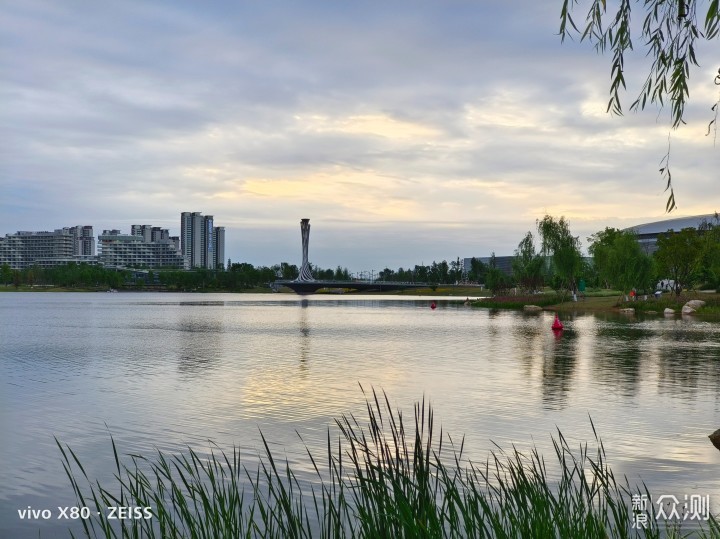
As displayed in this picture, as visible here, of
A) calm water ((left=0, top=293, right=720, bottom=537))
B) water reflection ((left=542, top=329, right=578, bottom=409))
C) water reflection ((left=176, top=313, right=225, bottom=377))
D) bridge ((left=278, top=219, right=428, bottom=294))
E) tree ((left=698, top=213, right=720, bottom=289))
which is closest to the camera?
calm water ((left=0, top=293, right=720, bottom=537))

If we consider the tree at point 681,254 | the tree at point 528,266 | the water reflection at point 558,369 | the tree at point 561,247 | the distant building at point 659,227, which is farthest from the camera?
the distant building at point 659,227

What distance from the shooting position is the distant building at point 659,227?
15325 centimetres

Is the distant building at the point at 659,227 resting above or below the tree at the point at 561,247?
above

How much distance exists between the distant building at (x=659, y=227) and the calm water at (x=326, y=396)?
126 m

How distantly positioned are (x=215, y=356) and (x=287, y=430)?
1530 centimetres

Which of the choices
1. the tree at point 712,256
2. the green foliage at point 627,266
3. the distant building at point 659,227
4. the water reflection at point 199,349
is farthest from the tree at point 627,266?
the distant building at point 659,227

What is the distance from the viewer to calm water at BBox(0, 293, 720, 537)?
468 inches

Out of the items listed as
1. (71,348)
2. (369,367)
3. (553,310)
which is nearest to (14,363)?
(71,348)

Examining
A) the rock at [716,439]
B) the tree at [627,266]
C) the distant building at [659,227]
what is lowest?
the rock at [716,439]

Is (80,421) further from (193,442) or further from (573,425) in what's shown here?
(573,425)

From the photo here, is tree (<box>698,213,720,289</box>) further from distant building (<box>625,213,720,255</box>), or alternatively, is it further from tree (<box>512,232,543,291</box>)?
distant building (<box>625,213,720,255</box>)

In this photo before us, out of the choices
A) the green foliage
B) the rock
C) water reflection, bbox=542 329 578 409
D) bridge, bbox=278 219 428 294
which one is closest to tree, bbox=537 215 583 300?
the green foliage

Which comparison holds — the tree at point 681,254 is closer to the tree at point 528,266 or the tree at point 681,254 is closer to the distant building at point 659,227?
the tree at point 528,266

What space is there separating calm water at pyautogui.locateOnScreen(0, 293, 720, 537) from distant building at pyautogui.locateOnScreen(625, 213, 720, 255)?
415ft
